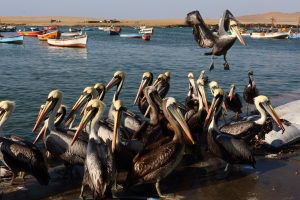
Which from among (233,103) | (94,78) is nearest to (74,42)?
(94,78)

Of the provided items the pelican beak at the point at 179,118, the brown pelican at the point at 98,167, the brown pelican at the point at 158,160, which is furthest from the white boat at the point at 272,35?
the brown pelican at the point at 98,167

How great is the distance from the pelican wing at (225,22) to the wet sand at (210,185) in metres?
3.53

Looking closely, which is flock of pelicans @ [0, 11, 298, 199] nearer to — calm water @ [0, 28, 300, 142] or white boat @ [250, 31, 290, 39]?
calm water @ [0, 28, 300, 142]

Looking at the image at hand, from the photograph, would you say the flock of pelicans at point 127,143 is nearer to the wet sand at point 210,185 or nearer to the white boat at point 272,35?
the wet sand at point 210,185

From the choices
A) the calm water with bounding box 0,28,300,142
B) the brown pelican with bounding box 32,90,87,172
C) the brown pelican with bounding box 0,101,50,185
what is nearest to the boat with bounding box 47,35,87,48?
the calm water with bounding box 0,28,300,142

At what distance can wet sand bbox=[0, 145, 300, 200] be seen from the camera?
6820 mm

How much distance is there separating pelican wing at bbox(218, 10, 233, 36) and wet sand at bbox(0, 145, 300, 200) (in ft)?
11.6

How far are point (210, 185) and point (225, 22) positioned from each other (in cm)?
456

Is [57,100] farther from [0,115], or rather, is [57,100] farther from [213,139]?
[213,139]

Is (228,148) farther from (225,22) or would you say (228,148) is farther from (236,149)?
(225,22)

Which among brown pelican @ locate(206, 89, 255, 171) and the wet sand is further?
brown pelican @ locate(206, 89, 255, 171)

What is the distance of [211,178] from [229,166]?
0.63 meters

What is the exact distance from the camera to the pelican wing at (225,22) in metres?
10.1

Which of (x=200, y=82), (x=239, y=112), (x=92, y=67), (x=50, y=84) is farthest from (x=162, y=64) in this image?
(x=200, y=82)
